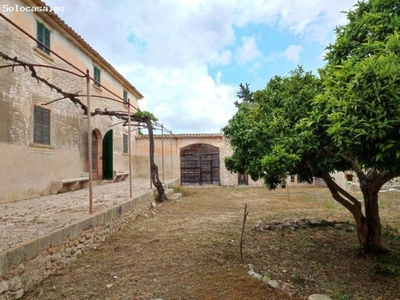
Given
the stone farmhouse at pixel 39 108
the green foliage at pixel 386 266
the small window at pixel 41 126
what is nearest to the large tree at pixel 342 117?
the green foliage at pixel 386 266

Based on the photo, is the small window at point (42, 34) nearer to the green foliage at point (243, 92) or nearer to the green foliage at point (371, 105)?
the green foliage at point (371, 105)

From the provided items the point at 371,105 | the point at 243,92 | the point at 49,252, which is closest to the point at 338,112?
the point at 371,105

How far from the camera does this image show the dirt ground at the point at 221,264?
3390mm

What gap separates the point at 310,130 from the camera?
3.32m

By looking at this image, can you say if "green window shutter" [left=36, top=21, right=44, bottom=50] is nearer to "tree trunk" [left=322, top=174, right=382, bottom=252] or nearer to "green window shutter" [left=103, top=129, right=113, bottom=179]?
"green window shutter" [left=103, top=129, right=113, bottom=179]

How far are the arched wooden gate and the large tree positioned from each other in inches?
451

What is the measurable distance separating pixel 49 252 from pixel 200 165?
42.8 feet

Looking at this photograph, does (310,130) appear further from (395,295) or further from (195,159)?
(195,159)

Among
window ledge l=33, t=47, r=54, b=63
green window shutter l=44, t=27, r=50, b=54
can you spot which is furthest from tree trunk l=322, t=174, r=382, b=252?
green window shutter l=44, t=27, r=50, b=54

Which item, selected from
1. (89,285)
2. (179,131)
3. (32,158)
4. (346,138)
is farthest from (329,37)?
(179,131)

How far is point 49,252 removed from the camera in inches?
151

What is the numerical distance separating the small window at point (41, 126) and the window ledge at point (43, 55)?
159cm

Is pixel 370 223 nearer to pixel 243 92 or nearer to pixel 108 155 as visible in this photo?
pixel 108 155

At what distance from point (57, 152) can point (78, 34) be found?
4351mm
